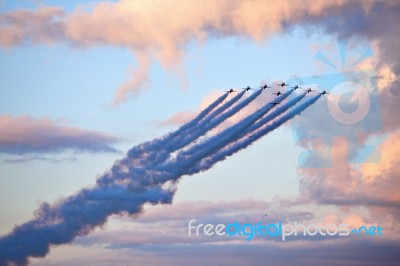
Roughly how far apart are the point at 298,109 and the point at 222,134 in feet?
37.8

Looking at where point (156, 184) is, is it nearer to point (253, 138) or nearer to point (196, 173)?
point (196, 173)

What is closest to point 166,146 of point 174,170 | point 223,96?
point 174,170

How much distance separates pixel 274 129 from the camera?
5044 inches

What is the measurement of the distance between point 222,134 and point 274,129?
759 cm

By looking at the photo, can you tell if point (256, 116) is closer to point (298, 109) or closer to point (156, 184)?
point (298, 109)

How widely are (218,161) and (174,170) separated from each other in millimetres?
7253

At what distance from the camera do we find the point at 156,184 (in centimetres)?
13488

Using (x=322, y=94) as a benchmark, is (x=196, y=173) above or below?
below

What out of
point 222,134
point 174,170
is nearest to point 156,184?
point 174,170

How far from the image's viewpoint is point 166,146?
135 m

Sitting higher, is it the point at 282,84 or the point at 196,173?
the point at 282,84

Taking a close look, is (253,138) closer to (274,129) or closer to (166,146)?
(274,129)

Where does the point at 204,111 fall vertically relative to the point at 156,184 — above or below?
above

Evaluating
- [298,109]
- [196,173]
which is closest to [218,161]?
[196,173]
